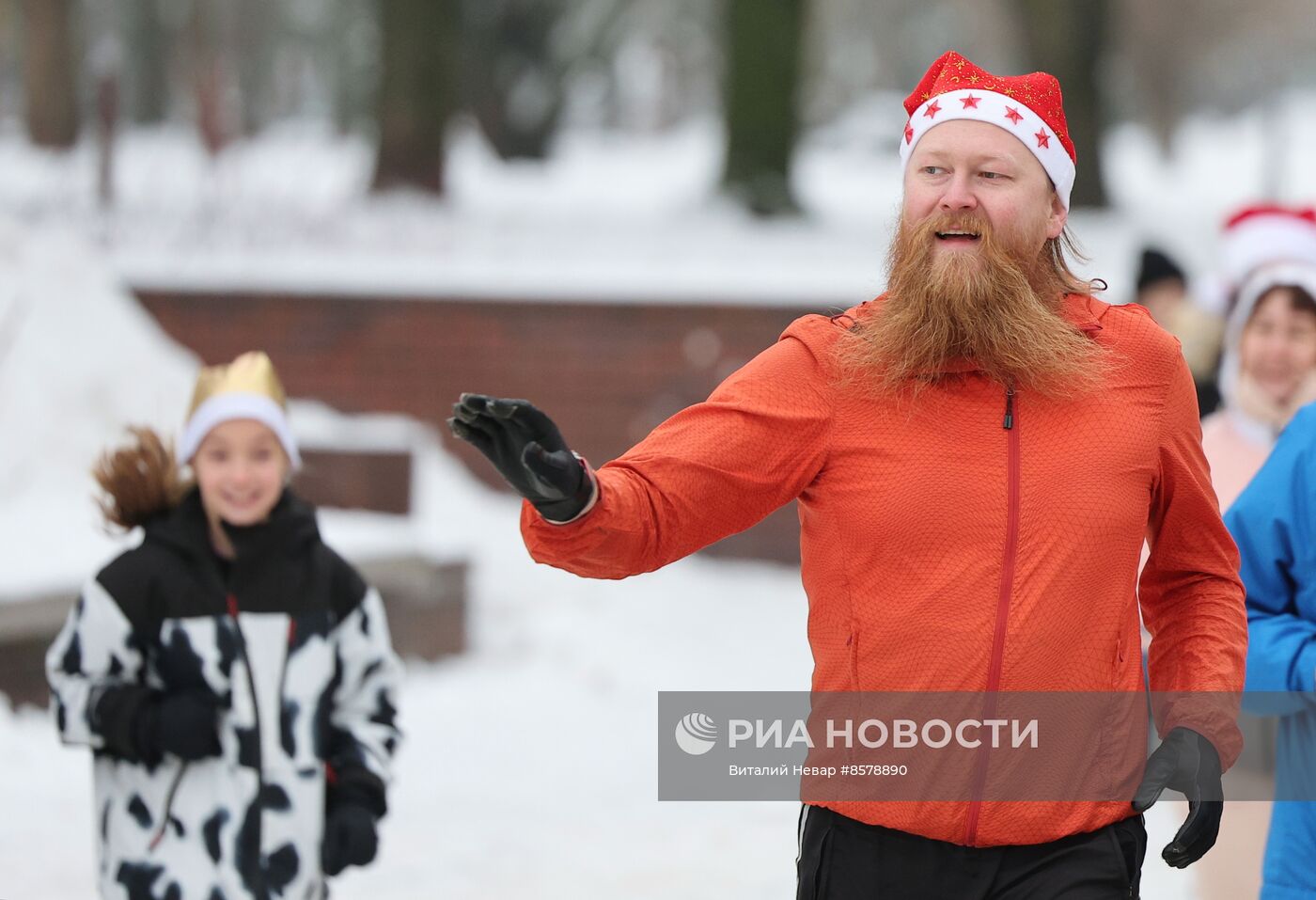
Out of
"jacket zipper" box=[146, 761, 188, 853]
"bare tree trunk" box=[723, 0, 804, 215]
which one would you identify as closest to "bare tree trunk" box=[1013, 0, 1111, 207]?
"bare tree trunk" box=[723, 0, 804, 215]

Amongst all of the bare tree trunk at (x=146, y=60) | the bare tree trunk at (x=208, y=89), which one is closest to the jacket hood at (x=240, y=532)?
the bare tree trunk at (x=208, y=89)

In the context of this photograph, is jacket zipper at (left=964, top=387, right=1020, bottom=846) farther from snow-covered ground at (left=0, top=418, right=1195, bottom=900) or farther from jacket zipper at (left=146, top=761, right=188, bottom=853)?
snow-covered ground at (left=0, top=418, right=1195, bottom=900)

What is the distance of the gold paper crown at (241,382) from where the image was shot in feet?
15.4

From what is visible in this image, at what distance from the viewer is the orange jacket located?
284 centimetres

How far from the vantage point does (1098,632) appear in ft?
9.57

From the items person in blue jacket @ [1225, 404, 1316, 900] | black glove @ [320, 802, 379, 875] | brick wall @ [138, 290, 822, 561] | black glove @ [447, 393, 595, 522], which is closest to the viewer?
black glove @ [447, 393, 595, 522]

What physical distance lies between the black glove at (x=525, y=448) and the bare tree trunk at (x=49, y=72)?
62.2 feet

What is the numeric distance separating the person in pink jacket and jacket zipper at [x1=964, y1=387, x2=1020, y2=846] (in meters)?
2.41

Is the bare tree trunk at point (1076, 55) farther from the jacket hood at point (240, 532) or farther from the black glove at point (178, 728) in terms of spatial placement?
the black glove at point (178, 728)

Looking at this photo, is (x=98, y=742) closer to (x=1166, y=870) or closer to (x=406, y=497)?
(x=1166, y=870)

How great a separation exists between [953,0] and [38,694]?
79.6 feet

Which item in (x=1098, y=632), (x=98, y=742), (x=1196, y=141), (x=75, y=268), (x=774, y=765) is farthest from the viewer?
(x=1196, y=141)

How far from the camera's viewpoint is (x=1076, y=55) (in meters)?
18.1

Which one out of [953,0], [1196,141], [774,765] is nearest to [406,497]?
[774,765]
